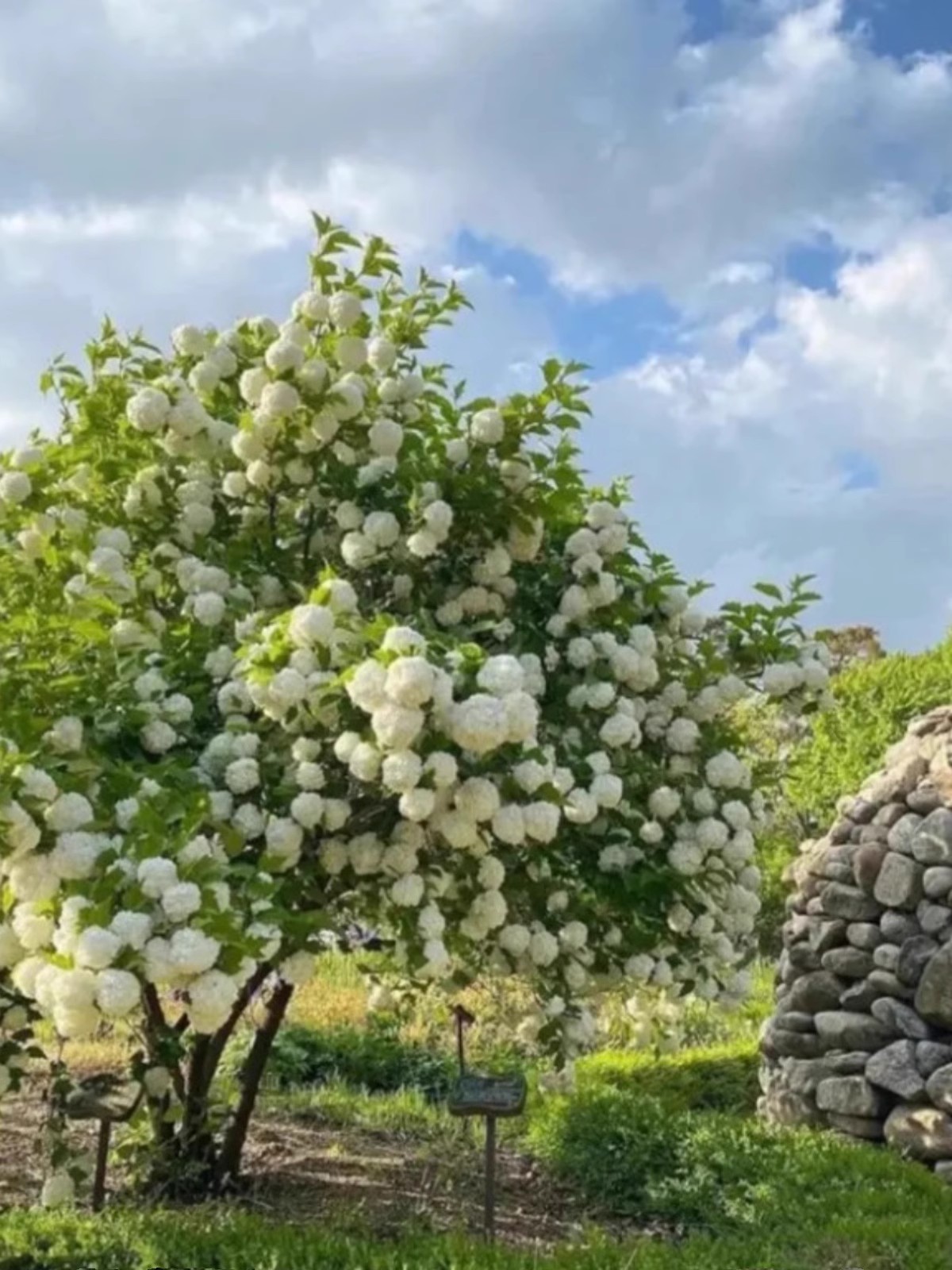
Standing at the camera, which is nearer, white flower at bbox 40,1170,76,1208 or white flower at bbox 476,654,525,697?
white flower at bbox 476,654,525,697

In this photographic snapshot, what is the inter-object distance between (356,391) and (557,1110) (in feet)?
11.9

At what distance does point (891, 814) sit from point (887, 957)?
0.70 m

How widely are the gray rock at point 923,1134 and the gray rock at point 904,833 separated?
3.87 ft

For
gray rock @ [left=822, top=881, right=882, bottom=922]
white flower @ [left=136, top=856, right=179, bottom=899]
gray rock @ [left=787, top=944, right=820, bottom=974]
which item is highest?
gray rock @ [left=822, top=881, right=882, bottom=922]

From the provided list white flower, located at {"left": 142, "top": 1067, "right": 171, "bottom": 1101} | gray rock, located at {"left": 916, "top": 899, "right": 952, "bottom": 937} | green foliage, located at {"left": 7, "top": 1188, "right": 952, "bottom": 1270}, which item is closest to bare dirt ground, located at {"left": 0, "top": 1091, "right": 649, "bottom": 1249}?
green foliage, located at {"left": 7, "top": 1188, "right": 952, "bottom": 1270}

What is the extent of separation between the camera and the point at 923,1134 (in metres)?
6.94

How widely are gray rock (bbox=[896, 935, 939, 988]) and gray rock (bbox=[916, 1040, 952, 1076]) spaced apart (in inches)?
10.9

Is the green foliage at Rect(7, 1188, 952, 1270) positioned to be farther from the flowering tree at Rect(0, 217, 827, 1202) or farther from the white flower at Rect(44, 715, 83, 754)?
the white flower at Rect(44, 715, 83, 754)

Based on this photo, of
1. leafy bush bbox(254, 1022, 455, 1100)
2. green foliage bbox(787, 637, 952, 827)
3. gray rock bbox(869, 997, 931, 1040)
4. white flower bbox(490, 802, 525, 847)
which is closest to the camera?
white flower bbox(490, 802, 525, 847)

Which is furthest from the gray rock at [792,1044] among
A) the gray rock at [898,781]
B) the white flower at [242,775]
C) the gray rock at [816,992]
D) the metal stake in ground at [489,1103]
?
the white flower at [242,775]

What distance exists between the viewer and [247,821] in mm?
4172

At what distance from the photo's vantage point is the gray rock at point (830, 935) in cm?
763

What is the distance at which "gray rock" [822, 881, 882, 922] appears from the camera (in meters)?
7.55

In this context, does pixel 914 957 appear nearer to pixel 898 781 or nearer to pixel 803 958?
pixel 803 958
